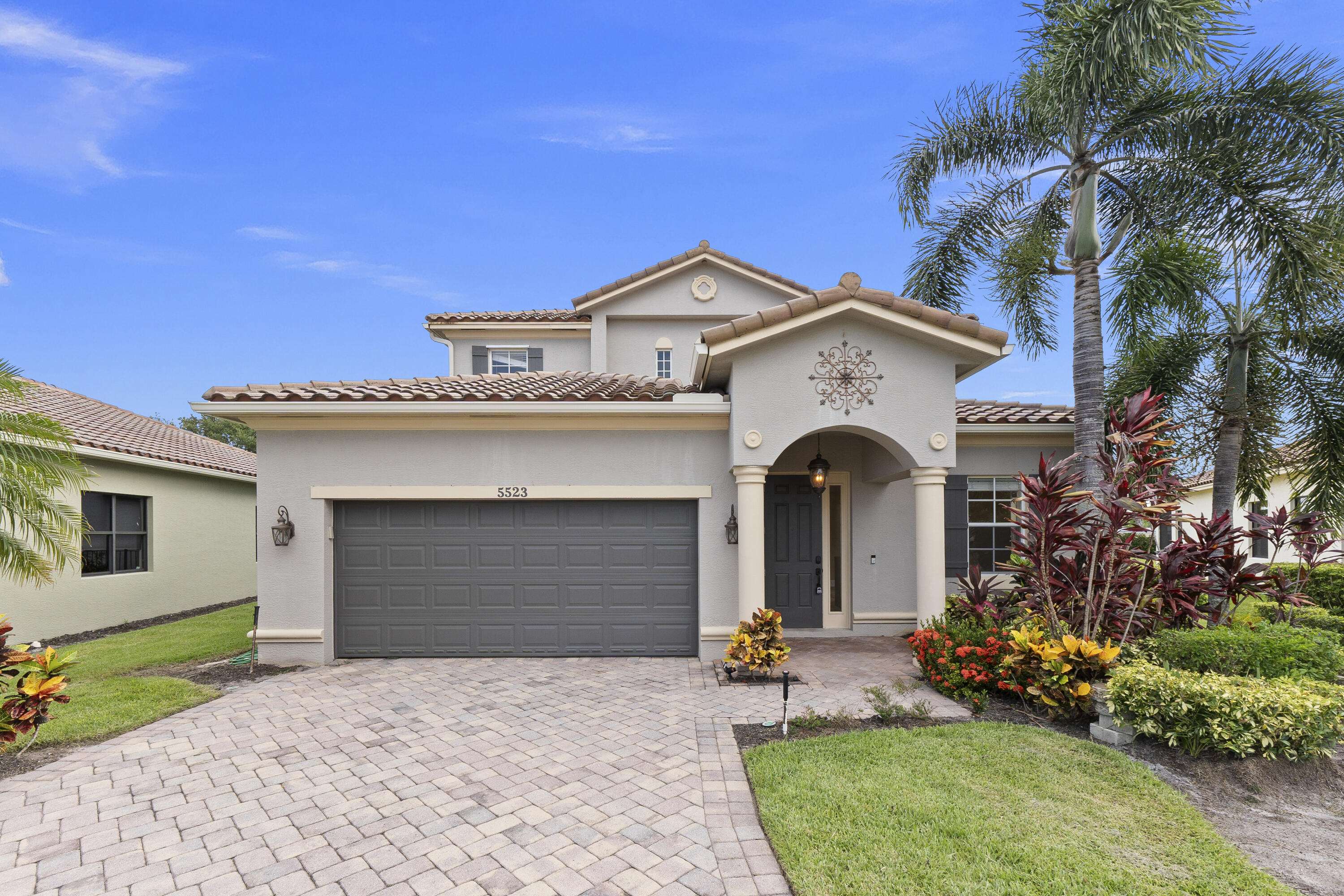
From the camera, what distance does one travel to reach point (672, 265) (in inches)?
599

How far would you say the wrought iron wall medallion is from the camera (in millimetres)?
7516

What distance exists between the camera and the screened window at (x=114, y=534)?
34.4 ft

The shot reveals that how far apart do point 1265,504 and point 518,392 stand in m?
13.1

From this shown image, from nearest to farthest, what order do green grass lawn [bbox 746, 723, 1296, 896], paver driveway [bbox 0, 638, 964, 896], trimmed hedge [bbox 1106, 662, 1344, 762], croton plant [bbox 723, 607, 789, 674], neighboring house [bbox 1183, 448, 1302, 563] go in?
green grass lawn [bbox 746, 723, 1296, 896], paver driveway [bbox 0, 638, 964, 896], trimmed hedge [bbox 1106, 662, 1344, 762], croton plant [bbox 723, 607, 789, 674], neighboring house [bbox 1183, 448, 1302, 563]

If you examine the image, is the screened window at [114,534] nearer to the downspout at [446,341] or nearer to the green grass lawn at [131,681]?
the green grass lawn at [131,681]

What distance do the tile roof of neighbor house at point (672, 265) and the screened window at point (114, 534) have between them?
10.4m

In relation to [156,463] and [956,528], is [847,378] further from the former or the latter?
[156,463]

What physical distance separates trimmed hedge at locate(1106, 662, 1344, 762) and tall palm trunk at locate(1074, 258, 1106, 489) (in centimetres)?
373

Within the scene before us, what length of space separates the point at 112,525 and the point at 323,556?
6.56m

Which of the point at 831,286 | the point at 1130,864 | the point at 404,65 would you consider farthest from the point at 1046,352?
the point at 404,65

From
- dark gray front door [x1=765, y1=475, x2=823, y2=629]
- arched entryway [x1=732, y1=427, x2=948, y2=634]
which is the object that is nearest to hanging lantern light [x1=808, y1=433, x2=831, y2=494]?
arched entryway [x1=732, y1=427, x2=948, y2=634]

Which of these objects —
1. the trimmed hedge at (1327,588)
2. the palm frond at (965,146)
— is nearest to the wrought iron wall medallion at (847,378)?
the palm frond at (965,146)

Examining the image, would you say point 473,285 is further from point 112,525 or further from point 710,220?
point 112,525

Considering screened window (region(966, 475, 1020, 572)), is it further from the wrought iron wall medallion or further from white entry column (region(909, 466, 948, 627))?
the wrought iron wall medallion
